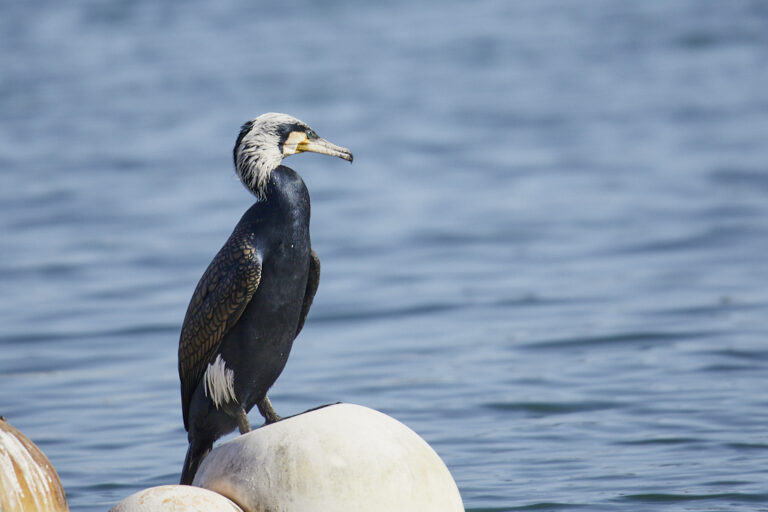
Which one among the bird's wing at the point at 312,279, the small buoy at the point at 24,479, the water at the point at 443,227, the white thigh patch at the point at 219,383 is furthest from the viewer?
the water at the point at 443,227

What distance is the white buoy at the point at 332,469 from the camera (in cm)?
548

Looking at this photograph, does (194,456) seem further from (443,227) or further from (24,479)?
(443,227)

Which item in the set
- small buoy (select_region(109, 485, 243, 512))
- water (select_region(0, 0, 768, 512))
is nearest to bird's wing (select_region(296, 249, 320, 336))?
small buoy (select_region(109, 485, 243, 512))

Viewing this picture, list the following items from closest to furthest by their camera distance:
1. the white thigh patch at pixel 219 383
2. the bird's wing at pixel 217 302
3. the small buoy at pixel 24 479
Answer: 1. the small buoy at pixel 24 479
2. the bird's wing at pixel 217 302
3. the white thigh patch at pixel 219 383

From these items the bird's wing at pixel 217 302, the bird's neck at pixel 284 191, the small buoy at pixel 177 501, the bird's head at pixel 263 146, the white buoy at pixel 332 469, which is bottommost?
the small buoy at pixel 177 501

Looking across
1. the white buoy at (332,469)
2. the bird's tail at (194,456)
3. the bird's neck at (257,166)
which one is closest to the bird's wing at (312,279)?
the bird's neck at (257,166)

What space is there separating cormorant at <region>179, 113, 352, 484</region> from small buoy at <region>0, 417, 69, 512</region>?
47.9 inches

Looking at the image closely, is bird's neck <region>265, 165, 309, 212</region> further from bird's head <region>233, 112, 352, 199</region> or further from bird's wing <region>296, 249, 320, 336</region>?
bird's wing <region>296, 249, 320, 336</region>

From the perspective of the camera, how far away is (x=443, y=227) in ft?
55.9

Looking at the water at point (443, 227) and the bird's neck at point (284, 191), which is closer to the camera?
the bird's neck at point (284, 191)

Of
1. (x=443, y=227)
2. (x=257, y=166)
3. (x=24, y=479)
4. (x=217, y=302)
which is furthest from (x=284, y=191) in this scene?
(x=443, y=227)

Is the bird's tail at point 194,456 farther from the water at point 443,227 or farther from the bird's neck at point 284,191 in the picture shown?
the bird's neck at point 284,191

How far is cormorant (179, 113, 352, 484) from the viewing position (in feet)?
21.2

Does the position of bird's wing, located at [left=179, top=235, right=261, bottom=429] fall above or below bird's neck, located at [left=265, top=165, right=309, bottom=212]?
below
